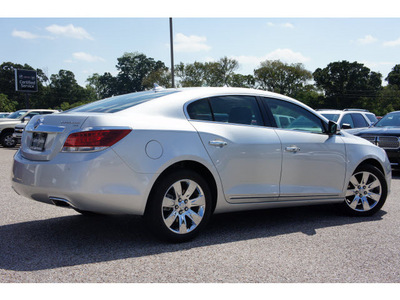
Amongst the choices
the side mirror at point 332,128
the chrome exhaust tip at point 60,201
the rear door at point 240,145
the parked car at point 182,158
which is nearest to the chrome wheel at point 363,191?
the parked car at point 182,158

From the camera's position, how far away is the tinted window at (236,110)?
5.04 metres

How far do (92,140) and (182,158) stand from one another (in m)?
0.89

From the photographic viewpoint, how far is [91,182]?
4094 millimetres

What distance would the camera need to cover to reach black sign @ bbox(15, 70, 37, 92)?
4038 cm

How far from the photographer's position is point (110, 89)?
130 meters

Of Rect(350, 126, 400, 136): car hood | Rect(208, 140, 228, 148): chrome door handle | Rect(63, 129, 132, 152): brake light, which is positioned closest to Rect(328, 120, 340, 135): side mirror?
Rect(208, 140, 228, 148): chrome door handle

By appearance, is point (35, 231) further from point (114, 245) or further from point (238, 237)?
point (238, 237)

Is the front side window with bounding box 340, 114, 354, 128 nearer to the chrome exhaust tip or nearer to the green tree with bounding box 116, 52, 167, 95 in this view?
the chrome exhaust tip

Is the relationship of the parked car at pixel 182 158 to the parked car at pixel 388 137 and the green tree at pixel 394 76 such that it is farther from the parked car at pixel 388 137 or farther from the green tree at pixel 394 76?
the green tree at pixel 394 76

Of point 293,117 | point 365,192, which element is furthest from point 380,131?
point 293,117

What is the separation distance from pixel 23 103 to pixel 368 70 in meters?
75.7

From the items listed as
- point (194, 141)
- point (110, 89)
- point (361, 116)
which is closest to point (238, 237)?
point (194, 141)

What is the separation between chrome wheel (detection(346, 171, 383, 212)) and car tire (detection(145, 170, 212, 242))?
2372 mm

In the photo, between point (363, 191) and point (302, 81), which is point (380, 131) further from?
point (302, 81)
